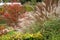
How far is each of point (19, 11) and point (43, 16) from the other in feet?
18.9

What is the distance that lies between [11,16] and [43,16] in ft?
15.8

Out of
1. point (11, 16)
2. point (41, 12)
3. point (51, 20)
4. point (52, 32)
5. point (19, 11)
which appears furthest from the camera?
point (19, 11)

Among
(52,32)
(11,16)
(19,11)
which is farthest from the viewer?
(19,11)

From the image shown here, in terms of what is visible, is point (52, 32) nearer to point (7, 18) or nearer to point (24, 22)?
point (24, 22)

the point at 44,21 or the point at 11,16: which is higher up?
the point at 44,21

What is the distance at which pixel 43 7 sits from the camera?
40.2 feet

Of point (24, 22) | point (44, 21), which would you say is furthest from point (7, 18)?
point (44, 21)

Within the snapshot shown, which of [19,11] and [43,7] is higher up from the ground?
[43,7]

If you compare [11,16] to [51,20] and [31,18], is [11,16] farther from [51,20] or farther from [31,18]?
[51,20]

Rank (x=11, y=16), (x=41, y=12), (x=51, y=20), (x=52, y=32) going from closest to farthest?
(x=52, y=32) < (x=51, y=20) < (x=41, y=12) < (x=11, y=16)

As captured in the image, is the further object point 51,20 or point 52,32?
point 51,20

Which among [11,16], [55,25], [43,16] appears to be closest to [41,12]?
[43,16]

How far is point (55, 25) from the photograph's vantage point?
10.4m

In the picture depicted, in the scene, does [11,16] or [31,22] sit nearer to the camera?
[31,22]
